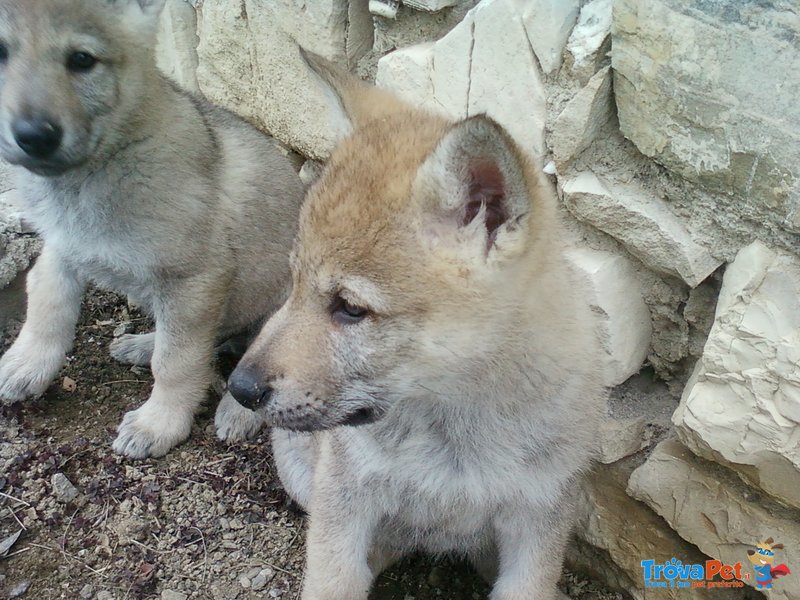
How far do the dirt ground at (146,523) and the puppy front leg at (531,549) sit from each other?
54 cm

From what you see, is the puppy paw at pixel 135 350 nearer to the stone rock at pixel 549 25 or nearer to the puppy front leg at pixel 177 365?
the puppy front leg at pixel 177 365

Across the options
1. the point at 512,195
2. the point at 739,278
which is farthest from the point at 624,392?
the point at 512,195

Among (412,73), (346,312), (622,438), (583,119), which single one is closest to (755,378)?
(622,438)

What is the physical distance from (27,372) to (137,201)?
0.99 m

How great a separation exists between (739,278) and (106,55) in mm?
2164

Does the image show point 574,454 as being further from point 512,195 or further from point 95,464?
point 95,464

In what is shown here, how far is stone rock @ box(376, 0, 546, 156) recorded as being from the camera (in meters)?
2.79

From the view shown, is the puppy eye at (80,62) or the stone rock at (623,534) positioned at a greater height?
the puppy eye at (80,62)

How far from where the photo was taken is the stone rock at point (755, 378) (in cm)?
233

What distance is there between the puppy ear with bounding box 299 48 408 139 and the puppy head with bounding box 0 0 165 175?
0.84 metres

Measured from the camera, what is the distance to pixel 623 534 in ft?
9.71

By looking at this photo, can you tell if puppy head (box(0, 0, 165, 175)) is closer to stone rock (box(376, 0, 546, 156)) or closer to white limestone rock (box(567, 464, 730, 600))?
stone rock (box(376, 0, 546, 156))

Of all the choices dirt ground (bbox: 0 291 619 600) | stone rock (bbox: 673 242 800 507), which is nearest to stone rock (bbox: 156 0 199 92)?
dirt ground (bbox: 0 291 619 600)

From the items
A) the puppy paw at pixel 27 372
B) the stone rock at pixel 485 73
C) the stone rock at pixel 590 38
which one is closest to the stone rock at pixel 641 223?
the stone rock at pixel 485 73
